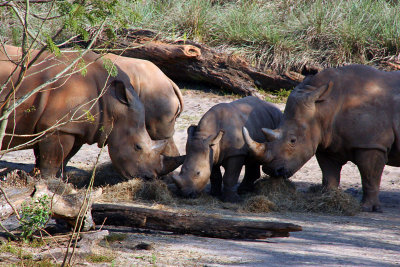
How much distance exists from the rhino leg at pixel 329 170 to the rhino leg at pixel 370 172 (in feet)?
1.40

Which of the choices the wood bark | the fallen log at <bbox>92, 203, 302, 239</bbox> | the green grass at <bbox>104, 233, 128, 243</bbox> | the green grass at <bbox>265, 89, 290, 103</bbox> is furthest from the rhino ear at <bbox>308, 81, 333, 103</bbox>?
the wood bark

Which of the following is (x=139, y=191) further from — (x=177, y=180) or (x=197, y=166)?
(x=197, y=166)

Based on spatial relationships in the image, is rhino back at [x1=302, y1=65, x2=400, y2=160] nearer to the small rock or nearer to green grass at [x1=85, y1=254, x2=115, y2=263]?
the small rock

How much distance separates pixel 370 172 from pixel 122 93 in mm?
3352

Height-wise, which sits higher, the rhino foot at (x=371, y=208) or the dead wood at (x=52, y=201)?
the dead wood at (x=52, y=201)

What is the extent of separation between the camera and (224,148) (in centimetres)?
815

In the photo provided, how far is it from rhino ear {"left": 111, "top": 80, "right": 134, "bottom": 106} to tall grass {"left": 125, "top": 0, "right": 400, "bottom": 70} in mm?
5775

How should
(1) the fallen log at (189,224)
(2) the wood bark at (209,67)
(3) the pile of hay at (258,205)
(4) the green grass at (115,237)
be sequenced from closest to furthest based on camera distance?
(4) the green grass at (115,237) → (1) the fallen log at (189,224) → (3) the pile of hay at (258,205) → (2) the wood bark at (209,67)

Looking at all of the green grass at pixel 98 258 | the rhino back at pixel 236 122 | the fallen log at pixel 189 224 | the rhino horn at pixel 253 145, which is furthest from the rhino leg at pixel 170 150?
the green grass at pixel 98 258

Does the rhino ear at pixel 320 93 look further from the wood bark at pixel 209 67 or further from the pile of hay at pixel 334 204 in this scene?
the wood bark at pixel 209 67

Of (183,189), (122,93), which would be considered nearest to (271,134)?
(183,189)

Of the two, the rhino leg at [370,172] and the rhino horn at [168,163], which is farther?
the rhino horn at [168,163]

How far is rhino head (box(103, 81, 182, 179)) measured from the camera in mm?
7949

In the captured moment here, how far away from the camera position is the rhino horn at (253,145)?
785 centimetres
